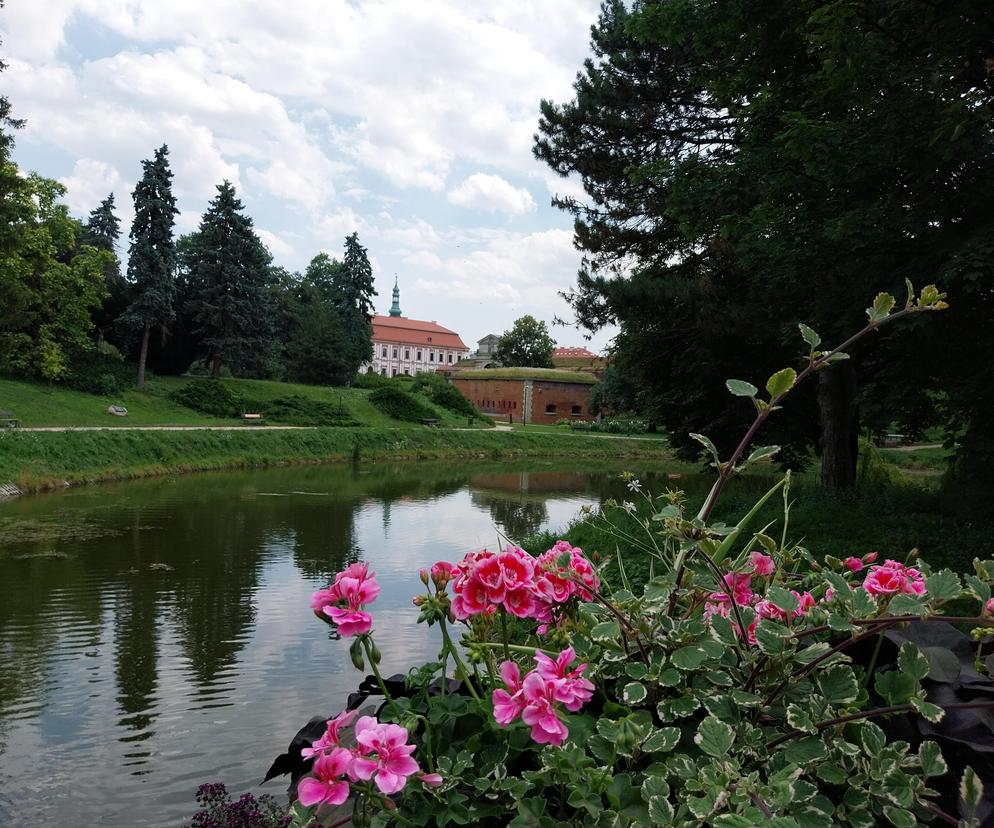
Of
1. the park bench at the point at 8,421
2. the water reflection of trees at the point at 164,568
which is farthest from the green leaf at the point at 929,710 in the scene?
the park bench at the point at 8,421

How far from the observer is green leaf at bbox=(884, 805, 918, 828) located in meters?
1.35

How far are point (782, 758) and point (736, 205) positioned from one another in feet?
27.7

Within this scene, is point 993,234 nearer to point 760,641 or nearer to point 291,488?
point 760,641

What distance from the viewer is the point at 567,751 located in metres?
1.48

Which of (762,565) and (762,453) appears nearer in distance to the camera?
(762,453)

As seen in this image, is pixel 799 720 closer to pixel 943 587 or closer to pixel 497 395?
pixel 943 587

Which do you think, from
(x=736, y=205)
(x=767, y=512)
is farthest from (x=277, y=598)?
(x=736, y=205)

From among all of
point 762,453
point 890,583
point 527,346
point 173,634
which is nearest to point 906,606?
point 890,583

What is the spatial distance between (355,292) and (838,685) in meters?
48.3

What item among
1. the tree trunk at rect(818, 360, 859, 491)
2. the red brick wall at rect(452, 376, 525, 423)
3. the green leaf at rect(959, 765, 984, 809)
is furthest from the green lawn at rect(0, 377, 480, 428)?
the green leaf at rect(959, 765, 984, 809)

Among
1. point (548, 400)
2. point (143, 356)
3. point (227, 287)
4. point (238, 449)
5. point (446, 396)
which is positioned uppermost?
point (227, 287)

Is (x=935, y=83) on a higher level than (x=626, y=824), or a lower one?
higher

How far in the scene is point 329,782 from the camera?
4.55 feet

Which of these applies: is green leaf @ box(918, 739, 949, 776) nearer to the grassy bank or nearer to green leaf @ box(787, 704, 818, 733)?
green leaf @ box(787, 704, 818, 733)
